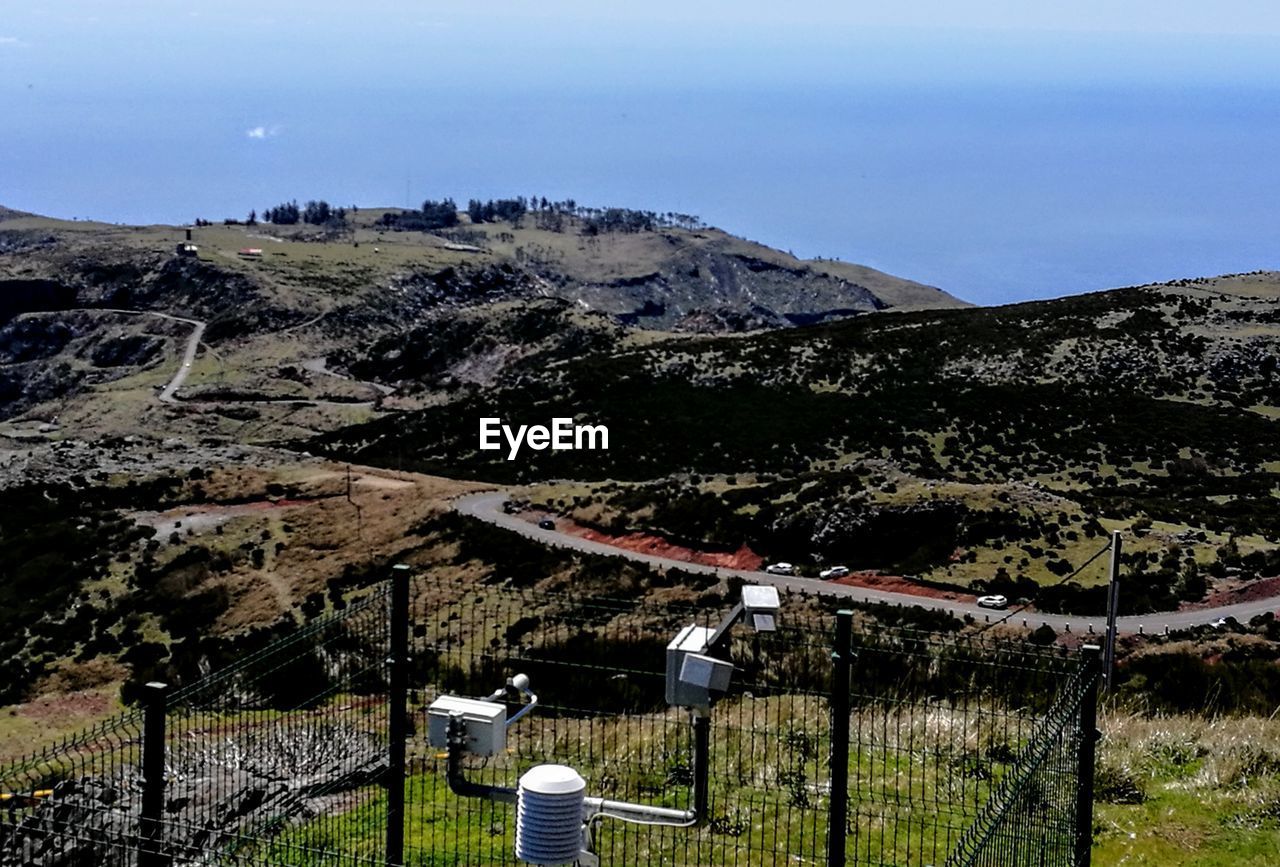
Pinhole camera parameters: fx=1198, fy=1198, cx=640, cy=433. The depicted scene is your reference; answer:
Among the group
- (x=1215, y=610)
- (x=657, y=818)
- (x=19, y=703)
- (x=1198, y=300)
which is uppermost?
(x=1198, y=300)

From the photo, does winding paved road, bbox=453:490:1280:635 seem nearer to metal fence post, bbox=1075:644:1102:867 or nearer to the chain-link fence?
the chain-link fence

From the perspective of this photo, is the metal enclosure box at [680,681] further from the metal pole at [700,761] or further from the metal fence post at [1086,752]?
the metal fence post at [1086,752]

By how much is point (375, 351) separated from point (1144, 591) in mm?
93110

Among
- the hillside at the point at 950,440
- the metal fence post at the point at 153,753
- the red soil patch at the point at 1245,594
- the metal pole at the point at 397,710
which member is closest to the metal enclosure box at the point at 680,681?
the metal pole at the point at 397,710

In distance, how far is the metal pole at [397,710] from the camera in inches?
377

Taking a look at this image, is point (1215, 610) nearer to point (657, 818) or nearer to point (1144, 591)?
point (1144, 591)

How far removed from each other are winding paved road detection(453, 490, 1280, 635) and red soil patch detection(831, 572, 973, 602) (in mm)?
282

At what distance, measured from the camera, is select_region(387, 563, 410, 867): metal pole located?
9.58 m

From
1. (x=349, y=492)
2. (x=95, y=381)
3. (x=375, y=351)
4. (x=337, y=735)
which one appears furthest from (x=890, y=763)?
(x=95, y=381)

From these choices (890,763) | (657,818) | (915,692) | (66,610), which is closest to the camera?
(657,818)

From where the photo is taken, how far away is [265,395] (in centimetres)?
9931

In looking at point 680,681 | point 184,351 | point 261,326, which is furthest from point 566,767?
point 261,326

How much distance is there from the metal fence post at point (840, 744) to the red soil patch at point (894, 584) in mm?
23732

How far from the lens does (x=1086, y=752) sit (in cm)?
880
